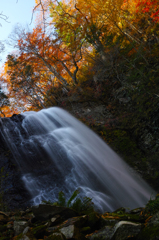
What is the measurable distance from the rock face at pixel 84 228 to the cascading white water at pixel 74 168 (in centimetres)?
302

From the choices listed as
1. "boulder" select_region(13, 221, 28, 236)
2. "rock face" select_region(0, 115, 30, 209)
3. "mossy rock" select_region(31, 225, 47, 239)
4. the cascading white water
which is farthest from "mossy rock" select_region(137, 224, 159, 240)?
"rock face" select_region(0, 115, 30, 209)

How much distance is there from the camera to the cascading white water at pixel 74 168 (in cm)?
683

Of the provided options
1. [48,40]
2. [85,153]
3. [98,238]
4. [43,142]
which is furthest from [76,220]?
[48,40]

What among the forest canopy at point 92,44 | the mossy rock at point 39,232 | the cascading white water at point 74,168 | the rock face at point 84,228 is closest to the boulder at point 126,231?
the rock face at point 84,228

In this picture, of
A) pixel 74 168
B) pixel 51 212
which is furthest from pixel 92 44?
pixel 51 212

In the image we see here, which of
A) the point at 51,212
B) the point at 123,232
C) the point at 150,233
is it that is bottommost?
the point at 150,233

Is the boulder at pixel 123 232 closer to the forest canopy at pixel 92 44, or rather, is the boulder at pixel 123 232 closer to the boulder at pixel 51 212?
the boulder at pixel 51 212

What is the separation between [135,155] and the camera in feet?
31.7

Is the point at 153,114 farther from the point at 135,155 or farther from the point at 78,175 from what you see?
the point at 78,175

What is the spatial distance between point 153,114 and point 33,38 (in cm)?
1317

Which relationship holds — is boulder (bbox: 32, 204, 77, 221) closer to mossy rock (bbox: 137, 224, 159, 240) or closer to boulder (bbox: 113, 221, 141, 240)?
boulder (bbox: 113, 221, 141, 240)

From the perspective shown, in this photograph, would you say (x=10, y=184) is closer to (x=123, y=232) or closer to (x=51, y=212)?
(x=51, y=212)

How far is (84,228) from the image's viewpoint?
103 inches

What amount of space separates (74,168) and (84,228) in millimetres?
5264
